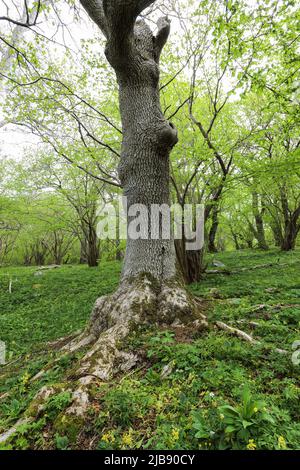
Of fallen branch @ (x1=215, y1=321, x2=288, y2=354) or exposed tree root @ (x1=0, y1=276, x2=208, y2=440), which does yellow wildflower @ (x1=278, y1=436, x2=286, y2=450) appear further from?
exposed tree root @ (x1=0, y1=276, x2=208, y2=440)

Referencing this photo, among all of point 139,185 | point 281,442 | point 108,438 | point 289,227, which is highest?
point 139,185

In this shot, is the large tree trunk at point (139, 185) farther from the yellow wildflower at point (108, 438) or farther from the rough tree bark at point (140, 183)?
the yellow wildflower at point (108, 438)

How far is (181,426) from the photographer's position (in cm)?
156

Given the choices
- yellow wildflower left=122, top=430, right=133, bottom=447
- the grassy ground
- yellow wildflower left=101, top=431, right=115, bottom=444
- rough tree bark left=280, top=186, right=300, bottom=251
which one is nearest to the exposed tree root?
the grassy ground

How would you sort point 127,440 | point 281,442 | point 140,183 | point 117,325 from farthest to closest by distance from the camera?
point 140,183 → point 117,325 → point 127,440 → point 281,442

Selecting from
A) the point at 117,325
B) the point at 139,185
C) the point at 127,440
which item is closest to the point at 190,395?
the point at 127,440

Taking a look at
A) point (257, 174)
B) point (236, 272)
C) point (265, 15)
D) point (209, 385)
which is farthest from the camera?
point (236, 272)

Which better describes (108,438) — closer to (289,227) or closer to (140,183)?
(140,183)

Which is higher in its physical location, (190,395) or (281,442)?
(281,442)

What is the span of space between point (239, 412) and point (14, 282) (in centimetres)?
1041
